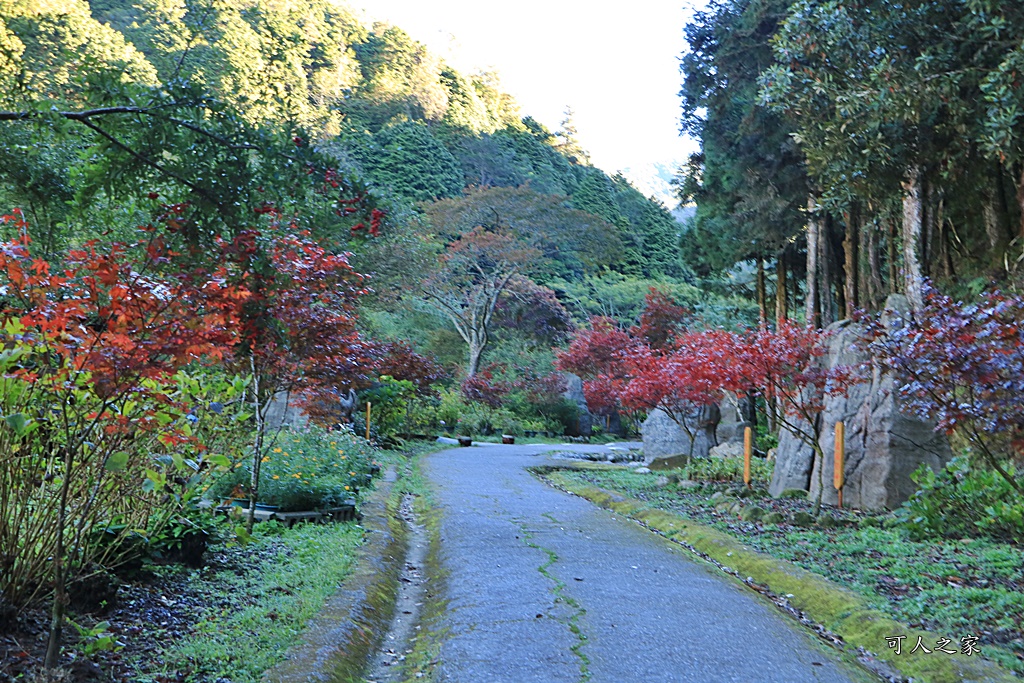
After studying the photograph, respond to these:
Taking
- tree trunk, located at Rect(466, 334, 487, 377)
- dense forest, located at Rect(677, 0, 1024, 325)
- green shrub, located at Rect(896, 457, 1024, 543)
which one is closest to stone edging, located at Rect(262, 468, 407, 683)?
green shrub, located at Rect(896, 457, 1024, 543)

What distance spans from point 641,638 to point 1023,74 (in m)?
7.24

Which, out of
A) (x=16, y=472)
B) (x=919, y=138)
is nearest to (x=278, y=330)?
(x=16, y=472)

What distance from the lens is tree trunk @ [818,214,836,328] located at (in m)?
17.3

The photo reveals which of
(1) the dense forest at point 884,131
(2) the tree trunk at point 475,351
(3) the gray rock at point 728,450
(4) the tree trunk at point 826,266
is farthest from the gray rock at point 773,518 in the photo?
(2) the tree trunk at point 475,351

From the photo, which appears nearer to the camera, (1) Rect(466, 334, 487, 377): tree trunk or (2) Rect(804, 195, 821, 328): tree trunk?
(2) Rect(804, 195, 821, 328): tree trunk

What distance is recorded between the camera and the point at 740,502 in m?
10.7

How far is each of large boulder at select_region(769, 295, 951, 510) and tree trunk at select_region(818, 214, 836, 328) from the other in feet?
20.3

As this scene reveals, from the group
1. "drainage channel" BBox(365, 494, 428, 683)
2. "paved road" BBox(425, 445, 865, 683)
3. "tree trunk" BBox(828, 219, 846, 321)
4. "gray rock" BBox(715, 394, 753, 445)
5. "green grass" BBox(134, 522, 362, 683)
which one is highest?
"tree trunk" BBox(828, 219, 846, 321)

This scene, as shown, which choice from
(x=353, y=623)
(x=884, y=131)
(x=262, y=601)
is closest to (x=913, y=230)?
(x=884, y=131)

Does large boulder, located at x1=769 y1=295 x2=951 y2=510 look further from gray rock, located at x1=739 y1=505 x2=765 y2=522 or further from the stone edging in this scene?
the stone edging

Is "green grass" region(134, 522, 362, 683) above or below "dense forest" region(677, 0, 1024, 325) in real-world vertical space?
below

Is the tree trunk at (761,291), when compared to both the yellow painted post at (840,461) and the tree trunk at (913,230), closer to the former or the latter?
the tree trunk at (913,230)

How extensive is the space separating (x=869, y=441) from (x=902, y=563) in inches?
138

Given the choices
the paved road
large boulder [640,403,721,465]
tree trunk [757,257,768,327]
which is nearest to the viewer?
the paved road
